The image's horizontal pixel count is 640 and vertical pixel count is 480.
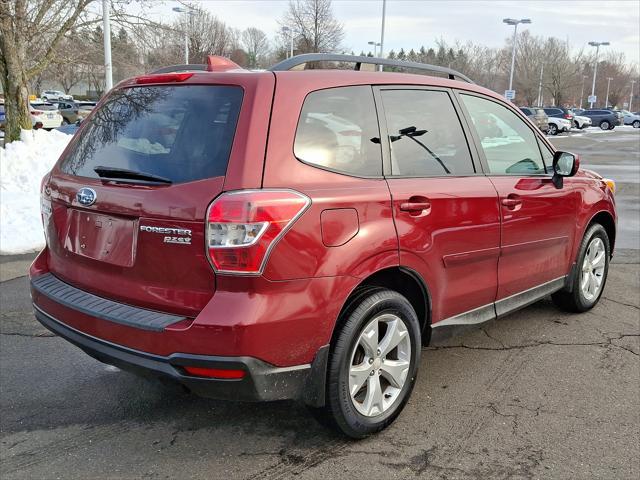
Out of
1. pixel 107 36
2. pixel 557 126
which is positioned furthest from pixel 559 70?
pixel 107 36

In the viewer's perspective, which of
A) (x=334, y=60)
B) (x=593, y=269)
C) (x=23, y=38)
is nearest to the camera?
(x=334, y=60)

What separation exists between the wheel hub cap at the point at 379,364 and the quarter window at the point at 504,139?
1305 mm

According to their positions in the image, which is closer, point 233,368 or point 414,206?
point 233,368

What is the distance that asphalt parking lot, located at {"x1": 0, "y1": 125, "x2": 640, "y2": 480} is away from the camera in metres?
2.82

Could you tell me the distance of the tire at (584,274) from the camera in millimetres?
4730

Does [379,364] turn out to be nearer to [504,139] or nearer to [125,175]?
[125,175]

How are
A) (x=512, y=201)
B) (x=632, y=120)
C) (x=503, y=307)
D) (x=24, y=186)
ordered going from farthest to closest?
(x=632, y=120) → (x=24, y=186) → (x=503, y=307) → (x=512, y=201)

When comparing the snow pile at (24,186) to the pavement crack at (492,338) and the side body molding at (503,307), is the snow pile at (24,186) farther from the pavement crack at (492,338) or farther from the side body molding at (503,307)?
the side body molding at (503,307)

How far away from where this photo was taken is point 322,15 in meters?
36.6

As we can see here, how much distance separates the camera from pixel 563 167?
4215 mm

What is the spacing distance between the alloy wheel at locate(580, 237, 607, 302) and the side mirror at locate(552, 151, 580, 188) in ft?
2.88

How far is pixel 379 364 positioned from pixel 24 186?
320 inches

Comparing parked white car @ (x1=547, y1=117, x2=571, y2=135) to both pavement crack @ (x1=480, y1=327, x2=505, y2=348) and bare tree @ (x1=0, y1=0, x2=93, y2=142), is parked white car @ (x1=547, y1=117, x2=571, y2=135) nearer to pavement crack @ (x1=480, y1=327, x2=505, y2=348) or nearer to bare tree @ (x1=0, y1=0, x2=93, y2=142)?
bare tree @ (x1=0, y1=0, x2=93, y2=142)

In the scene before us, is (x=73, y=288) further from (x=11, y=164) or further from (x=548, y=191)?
(x=11, y=164)
